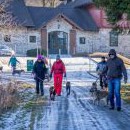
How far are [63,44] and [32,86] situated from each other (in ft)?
114

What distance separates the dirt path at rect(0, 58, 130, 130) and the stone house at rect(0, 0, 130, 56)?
39107mm

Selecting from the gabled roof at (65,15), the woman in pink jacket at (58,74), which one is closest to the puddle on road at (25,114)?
the woman in pink jacket at (58,74)

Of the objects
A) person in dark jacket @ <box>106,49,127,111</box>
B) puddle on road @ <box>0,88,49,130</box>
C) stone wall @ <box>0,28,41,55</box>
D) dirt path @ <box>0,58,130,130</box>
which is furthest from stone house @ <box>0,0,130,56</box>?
person in dark jacket @ <box>106,49,127,111</box>

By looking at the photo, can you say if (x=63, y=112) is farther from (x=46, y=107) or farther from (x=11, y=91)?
(x=11, y=91)

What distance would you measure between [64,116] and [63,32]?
1832 inches

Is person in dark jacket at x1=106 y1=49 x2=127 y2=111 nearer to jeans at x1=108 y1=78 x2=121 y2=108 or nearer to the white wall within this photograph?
jeans at x1=108 y1=78 x2=121 y2=108

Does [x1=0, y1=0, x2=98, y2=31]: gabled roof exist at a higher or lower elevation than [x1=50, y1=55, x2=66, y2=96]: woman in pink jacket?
higher

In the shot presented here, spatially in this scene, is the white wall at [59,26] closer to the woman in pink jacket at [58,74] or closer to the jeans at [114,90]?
the woman in pink jacket at [58,74]

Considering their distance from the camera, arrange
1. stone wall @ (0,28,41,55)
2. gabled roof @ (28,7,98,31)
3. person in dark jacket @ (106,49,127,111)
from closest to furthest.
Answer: person in dark jacket @ (106,49,127,111) → stone wall @ (0,28,41,55) → gabled roof @ (28,7,98,31)

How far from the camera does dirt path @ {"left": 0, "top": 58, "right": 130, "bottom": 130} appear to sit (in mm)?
13852

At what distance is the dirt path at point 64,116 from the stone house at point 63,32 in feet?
128

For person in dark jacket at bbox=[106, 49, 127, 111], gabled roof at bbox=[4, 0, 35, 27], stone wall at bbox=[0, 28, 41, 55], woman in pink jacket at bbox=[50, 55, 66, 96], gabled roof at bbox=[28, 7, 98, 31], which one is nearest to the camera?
person in dark jacket at bbox=[106, 49, 127, 111]

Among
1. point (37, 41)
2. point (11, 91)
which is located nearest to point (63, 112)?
point (11, 91)

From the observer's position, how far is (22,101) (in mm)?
20328
